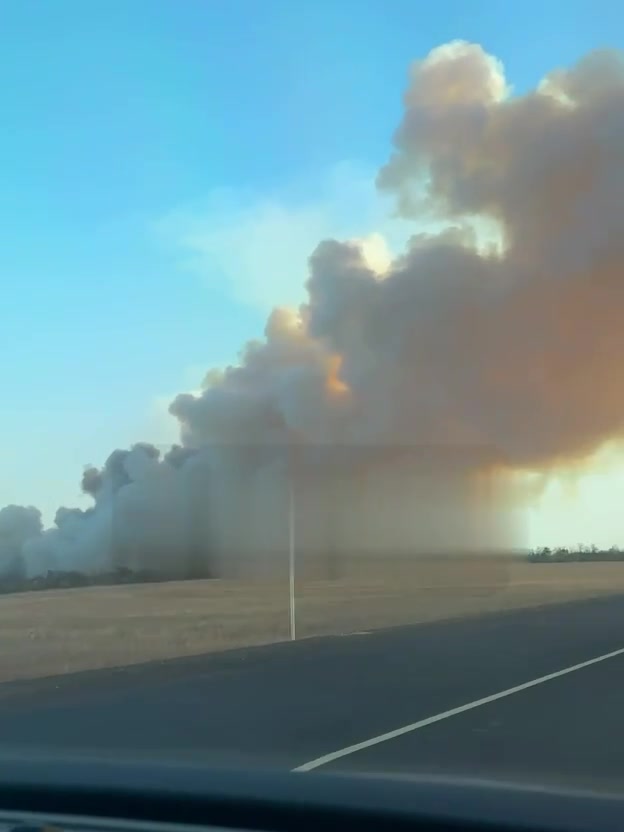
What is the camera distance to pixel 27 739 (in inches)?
399

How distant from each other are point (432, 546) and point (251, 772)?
4697cm

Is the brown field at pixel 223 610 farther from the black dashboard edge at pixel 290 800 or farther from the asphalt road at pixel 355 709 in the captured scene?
the black dashboard edge at pixel 290 800

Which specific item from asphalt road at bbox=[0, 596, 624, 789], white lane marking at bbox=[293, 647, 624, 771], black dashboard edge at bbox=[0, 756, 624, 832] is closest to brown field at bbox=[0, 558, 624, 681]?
asphalt road at bbox=[0, 596, 624, 789]

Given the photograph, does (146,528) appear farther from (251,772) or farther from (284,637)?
(251,772)

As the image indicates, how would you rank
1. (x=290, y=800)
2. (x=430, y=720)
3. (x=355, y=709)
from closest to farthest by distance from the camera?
(x=290, y=800)
(x=430, y=720)
(x=355, y=709)

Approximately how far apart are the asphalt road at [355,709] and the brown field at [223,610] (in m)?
3.02

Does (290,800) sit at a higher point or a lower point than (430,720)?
higher

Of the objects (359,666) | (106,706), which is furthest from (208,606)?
(106,706)

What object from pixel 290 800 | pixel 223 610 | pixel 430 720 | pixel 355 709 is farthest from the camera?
pixel 223 610

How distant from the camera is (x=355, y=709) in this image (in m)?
12.4

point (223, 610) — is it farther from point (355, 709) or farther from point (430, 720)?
point (430, 720)

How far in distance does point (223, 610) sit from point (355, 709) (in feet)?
91.4

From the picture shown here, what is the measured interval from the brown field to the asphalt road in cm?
302

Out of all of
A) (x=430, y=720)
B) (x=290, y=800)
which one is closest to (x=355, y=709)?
(x=430, y=720)
